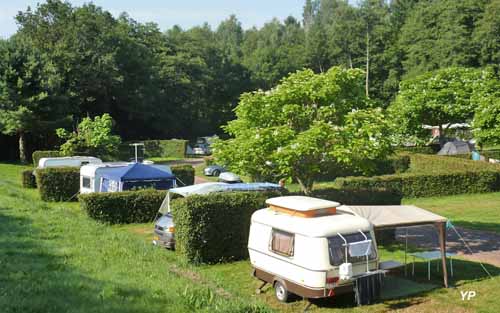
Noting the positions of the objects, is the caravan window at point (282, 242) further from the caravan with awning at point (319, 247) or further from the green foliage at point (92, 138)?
the green foliage at point (92, 138)

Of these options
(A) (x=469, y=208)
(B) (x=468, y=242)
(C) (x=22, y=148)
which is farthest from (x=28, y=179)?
(B) (x=468, y=242)

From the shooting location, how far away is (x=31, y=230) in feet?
52.2

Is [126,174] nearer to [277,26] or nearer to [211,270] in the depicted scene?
[211,270]

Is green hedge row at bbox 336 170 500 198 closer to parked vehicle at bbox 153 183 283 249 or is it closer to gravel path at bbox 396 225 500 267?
gravel path at bbox 396 225 500 267

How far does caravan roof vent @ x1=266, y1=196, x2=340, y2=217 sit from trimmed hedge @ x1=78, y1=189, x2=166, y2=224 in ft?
36.3

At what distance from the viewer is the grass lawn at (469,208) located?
2133 cm

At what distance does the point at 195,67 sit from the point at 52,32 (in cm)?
1969

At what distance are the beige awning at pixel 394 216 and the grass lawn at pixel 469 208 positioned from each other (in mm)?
8056

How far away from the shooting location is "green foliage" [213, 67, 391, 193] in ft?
50.9

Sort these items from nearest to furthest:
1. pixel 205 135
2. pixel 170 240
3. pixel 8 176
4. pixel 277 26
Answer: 1. pixel 170 240
2. pixel 8 176
3. pixel 205 135
4. pixel 277 26

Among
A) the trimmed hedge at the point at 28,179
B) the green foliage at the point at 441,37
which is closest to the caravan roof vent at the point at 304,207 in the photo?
the trimmed hedge at the point at 28,179

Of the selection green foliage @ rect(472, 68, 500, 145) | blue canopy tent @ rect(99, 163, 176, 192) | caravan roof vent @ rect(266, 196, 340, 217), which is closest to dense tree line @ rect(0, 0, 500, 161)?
blue canopy tent @ rect(99, 163, 176, 192)

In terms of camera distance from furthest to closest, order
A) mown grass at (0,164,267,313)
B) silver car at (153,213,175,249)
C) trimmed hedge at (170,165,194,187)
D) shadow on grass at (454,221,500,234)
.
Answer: trimmed hedge at (170,165,194,187)
shadow on grass at (454,221,500,234)
silver car at (153,213,175,249)
mown grass at (0,164,267,313)

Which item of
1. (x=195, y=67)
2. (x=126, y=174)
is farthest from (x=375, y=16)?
(x=126, y=174)
